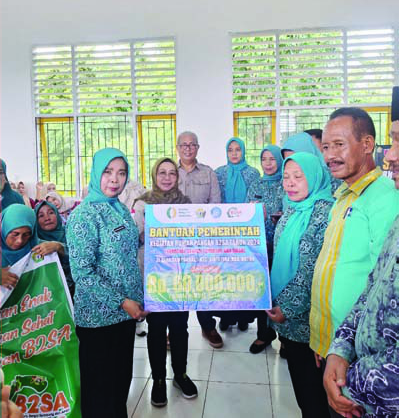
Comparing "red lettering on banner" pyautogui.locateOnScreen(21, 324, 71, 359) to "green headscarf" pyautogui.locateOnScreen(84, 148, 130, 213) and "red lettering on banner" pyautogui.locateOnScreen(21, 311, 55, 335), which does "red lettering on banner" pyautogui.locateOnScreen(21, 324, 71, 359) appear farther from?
"green headscarf" pyautogui.locateOnScreen(84, 148, 130, 213)

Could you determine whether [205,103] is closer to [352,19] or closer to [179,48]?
[179,48]

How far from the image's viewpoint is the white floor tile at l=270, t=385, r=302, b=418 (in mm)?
1894

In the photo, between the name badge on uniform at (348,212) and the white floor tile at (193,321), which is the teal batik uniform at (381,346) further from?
the white floor tile at (193,321)

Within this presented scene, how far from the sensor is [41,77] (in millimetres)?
5328

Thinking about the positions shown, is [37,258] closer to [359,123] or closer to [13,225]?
[13,225]

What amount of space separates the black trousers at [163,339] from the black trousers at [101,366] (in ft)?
1.18

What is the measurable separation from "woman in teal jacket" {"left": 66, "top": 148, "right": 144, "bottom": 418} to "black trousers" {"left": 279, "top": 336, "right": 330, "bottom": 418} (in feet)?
2.21

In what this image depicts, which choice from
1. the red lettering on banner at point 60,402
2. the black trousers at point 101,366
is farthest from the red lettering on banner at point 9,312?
the red lettering on banner at point 60,402

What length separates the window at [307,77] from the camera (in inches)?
188

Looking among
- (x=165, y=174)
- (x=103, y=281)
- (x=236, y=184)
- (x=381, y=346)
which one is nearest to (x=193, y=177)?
(x=236, y=184)

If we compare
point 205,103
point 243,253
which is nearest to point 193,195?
point 243,253

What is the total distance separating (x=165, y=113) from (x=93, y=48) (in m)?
1.45

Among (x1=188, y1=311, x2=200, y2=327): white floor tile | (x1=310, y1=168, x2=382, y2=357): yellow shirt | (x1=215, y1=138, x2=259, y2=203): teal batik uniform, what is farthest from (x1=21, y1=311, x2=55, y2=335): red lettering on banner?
(x1=215, y1=138, x2=259, y2=203): teal batik uniform

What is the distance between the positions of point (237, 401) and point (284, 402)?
27 cm
